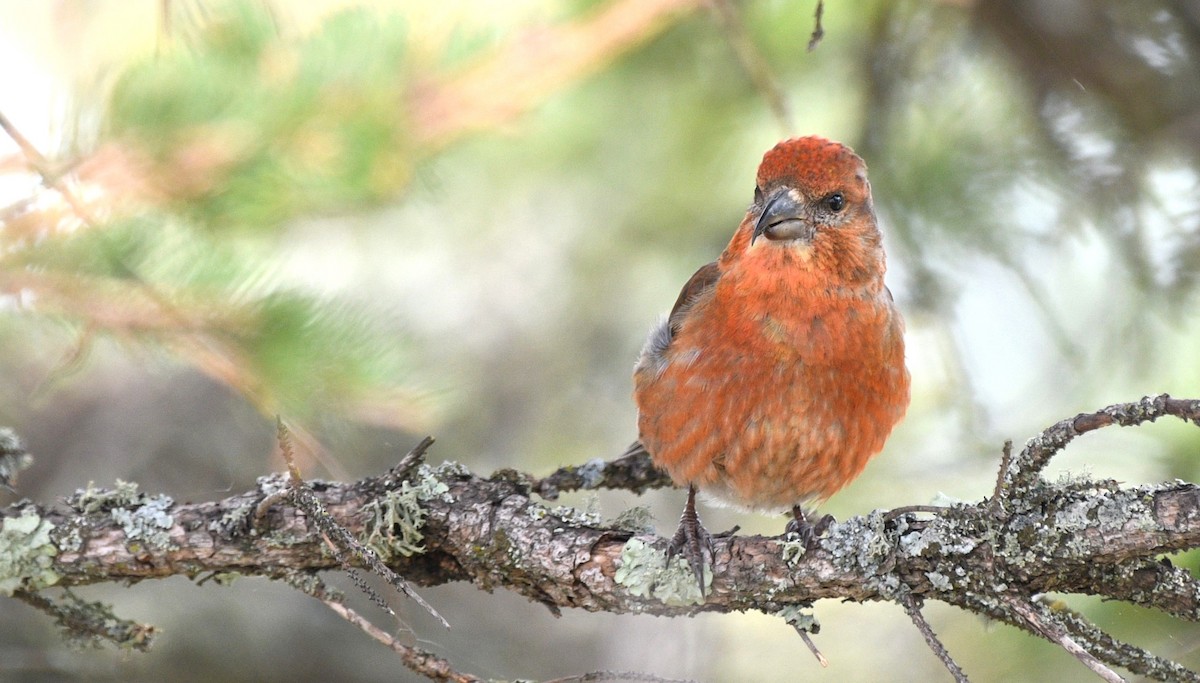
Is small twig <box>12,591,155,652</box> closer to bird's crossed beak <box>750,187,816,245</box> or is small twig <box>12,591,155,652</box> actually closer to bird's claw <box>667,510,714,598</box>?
bird's claw <box>667,510,714,598</box>

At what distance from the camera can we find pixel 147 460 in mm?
3951

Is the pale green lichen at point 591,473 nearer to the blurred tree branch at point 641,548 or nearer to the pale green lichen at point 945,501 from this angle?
the blurred tree branch at point 641,548

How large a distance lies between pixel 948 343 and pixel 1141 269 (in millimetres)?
591

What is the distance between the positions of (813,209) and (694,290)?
48cm

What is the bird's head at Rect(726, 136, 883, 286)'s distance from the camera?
2.96 meters

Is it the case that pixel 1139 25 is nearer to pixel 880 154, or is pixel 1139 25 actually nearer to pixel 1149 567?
pixel 880 154

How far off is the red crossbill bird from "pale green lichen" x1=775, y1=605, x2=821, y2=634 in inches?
24.8

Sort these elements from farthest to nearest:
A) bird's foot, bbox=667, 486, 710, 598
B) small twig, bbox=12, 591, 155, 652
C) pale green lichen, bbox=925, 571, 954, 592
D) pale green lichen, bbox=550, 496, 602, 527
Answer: small twig, bbox=12, 591, 155, 652 < pale green lichen, bbox=550, 496, 602, 527 < bird's foot, bbox=667, 486, 710, 598 < pale green lichen, bbox=925, 571, 954, 592

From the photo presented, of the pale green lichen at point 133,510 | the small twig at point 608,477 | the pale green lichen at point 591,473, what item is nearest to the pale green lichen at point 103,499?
the pale green lichen at point 133,510

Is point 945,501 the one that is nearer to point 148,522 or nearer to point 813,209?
point 813,209

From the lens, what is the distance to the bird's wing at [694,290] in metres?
3.25

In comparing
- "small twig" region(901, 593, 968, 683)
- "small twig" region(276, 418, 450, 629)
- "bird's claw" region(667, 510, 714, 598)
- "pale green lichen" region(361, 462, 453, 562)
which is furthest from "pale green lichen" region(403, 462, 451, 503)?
"small twig" region(901, 593, 968, 683)

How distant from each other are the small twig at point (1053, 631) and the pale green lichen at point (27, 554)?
2035mm

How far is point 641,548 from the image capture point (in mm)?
2502
